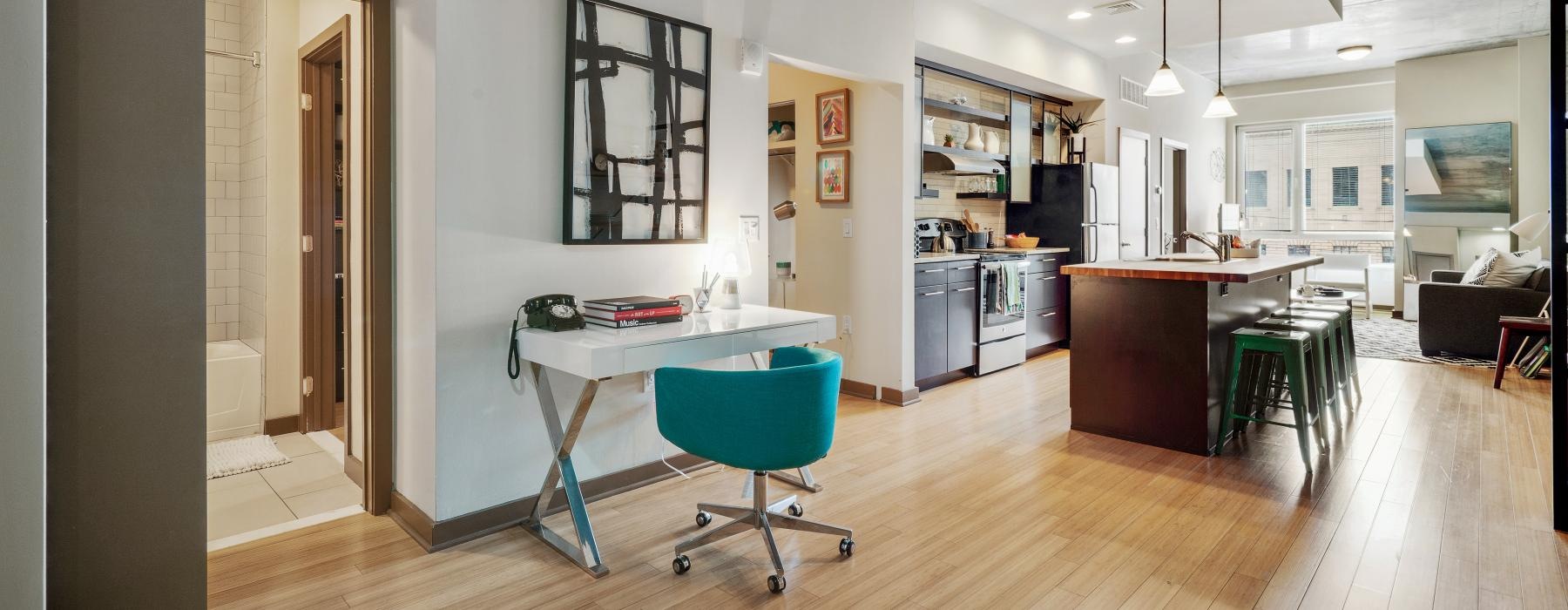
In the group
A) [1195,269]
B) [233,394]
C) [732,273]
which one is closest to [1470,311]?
[1195,269]

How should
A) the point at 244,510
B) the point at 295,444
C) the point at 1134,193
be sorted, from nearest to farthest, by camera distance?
the point at 244,510, the point at 295,444, the point at 1134,193

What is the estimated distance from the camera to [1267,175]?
10258 mm

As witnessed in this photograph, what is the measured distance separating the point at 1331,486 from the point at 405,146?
380cm

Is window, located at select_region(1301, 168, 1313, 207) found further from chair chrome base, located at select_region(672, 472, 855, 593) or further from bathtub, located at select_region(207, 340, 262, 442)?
bathtub, located at select_region(207, 340, 262, 442)

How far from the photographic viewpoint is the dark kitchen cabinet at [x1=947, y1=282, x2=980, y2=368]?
5316 millimetres

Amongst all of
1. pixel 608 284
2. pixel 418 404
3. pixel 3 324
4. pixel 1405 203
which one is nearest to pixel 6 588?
pixel 3 324

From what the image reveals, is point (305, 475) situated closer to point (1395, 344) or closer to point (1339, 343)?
point (1339, 343)

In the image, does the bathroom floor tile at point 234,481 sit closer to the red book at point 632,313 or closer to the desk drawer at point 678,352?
the red book at point 632,313

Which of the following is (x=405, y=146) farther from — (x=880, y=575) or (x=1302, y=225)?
(x=1302, y=225)

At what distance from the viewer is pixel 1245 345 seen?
141 inches

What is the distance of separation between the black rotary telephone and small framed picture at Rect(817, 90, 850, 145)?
2626 mm

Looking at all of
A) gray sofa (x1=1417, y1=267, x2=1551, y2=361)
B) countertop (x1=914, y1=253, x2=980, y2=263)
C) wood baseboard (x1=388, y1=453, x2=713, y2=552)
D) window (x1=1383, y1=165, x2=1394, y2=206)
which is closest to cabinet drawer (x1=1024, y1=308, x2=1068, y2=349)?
countertop (x1=914, y1=253, x2=980, y2=263)

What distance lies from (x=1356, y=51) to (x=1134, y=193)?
2690 millimetres

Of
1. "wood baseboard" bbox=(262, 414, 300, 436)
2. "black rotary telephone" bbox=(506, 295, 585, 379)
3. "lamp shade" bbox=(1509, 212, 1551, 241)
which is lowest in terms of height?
"wood baseboard" bbox=(262, 414, 300, 436)
